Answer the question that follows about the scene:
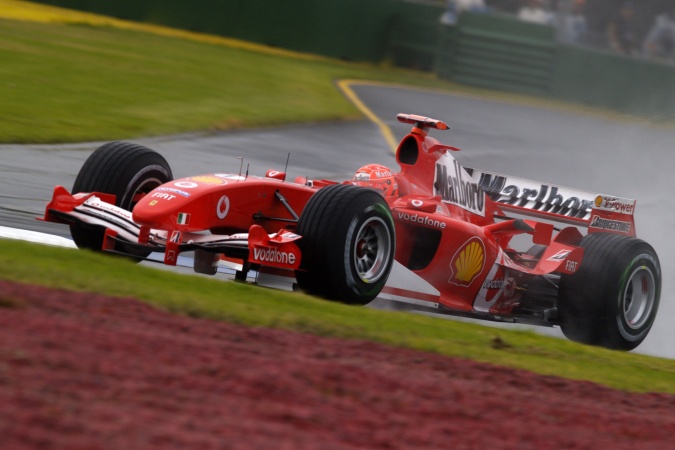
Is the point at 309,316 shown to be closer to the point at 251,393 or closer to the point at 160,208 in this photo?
the point at 160,208

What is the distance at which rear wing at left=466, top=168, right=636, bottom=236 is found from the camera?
987 cm

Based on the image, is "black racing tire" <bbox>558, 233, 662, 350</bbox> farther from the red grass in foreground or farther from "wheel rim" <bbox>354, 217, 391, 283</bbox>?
the red grass in foreground

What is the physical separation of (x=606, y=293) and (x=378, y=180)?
1.94m

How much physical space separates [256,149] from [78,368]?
1216cm

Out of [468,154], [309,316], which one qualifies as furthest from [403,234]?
[468,154]

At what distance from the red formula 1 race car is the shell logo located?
0.01m

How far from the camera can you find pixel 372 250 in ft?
25.5

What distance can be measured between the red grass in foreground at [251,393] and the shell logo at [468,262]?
2.23 meters

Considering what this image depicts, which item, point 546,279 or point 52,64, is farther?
point 52,64

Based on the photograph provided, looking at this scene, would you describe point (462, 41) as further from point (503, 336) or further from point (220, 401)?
point (220, 401)

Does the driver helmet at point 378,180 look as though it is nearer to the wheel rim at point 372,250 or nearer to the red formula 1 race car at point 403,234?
the red formula 1 race car at point 403,234

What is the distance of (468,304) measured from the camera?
884 centimetres

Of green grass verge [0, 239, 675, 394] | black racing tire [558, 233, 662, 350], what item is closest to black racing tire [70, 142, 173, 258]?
green grass verge [0, 239, 675, 394]

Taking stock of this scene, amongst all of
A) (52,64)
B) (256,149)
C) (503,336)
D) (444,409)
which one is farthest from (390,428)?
(52,64)
